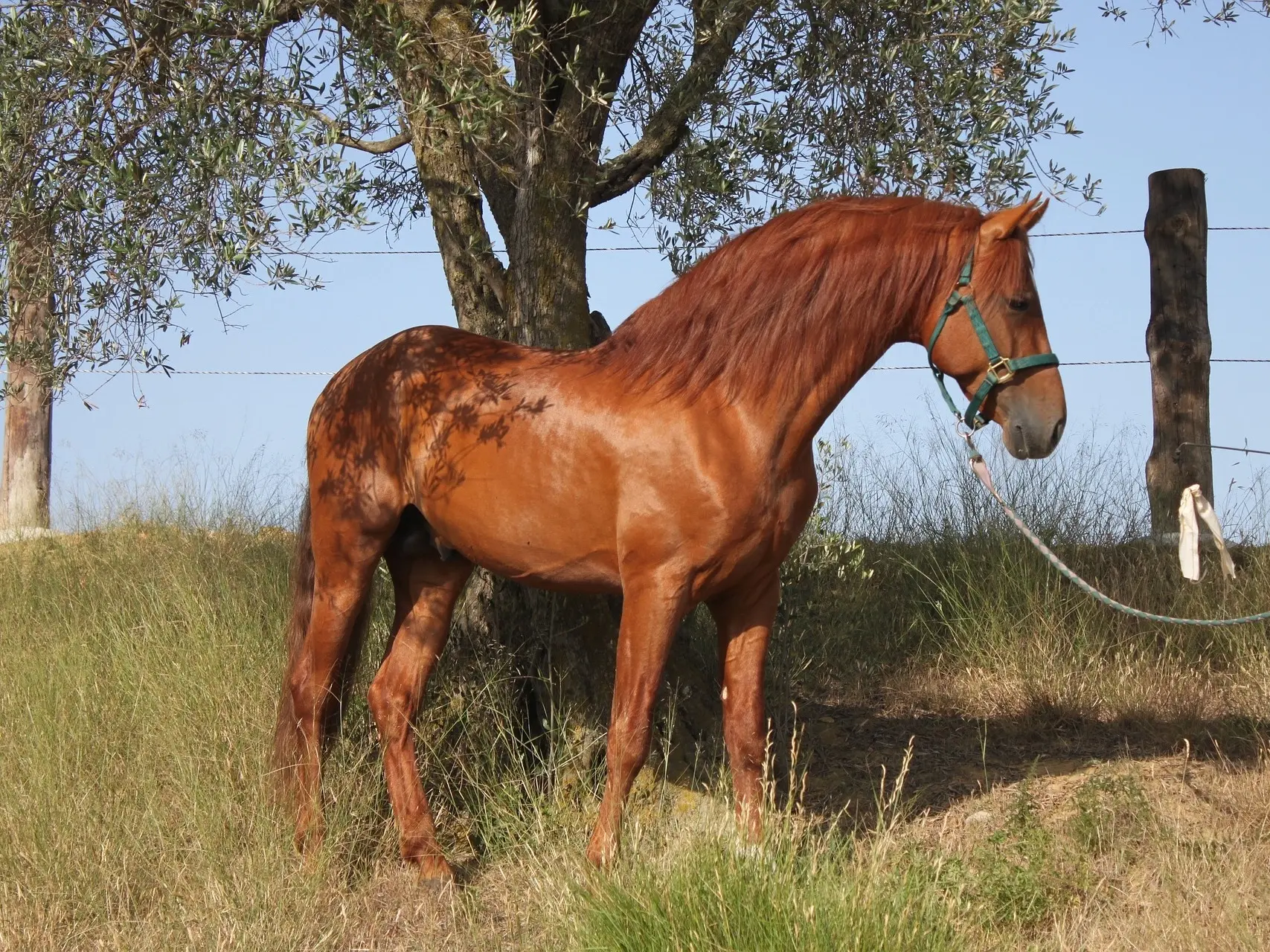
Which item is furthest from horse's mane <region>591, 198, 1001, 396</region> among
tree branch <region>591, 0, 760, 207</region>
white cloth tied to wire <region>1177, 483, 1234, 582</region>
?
tree branch <region>591, 0, 760, 207</region>

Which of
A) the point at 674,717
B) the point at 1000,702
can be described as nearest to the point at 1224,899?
the point at 674,717

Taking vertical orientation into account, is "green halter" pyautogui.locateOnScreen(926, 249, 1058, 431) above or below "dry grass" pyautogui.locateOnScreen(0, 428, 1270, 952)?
above

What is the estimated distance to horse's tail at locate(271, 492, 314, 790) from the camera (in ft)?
15.3

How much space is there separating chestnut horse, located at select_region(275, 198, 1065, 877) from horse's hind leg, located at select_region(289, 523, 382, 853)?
8cm

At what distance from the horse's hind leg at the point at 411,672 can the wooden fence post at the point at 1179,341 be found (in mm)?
5222

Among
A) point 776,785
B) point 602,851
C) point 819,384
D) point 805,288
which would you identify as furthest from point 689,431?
point 776,785

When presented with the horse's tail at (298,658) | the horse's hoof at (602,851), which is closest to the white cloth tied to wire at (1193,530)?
the horse's hoof at (602,851)

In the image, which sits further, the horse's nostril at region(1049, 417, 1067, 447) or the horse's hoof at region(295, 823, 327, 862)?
the horse's hoof at region(295, 823, 327, 862)

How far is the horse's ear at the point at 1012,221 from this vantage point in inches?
150

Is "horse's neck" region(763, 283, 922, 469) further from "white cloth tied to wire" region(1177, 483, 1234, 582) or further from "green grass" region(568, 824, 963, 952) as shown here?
"green grass" region(568, 824, 963, 952)

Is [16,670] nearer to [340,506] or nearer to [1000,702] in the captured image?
[340,506]

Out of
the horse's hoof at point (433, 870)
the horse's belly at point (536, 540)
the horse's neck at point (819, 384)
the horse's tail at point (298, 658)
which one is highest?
the horse's neck at point (819, 384)

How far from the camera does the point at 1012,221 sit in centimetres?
382

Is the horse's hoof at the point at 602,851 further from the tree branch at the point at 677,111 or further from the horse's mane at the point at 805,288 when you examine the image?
the tree branch at the point at 677,111
